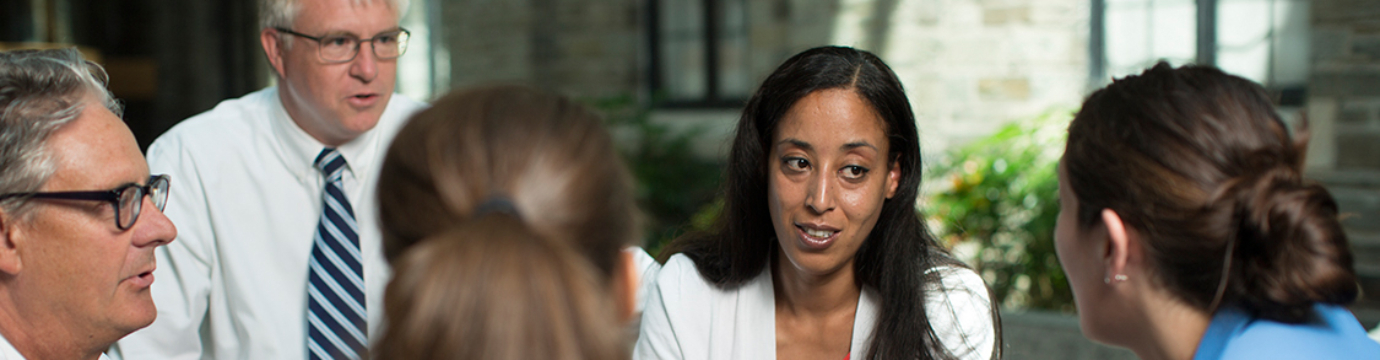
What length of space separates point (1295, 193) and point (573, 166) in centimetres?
88

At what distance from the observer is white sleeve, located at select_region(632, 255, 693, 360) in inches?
79.7

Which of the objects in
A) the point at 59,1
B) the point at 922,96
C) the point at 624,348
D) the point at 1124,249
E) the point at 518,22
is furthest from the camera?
the point at 59,1

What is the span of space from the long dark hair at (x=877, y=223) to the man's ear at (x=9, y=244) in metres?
1.24

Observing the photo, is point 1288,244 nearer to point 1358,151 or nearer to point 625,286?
point 625,286

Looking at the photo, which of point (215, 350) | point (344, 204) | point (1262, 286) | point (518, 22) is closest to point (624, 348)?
point (1262, 286)

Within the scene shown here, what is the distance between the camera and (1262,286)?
1223mm

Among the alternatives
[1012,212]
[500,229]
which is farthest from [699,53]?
[500,229]

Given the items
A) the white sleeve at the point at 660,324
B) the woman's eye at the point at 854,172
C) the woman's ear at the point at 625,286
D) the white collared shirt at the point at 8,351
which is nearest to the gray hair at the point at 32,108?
the white collared shirt at the point at 8,351

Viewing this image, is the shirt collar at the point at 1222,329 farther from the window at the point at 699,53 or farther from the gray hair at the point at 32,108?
the window at the point at 699,53

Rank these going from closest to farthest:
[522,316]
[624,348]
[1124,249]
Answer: [522,316] → [624,348] → [1124,249]

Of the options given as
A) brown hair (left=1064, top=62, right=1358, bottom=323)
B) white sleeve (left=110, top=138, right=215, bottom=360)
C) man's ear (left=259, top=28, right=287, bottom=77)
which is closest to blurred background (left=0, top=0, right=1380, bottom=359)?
brown hair (left=1064, top=62, right=1358, bottom=323)

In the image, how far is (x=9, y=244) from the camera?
1391 mm

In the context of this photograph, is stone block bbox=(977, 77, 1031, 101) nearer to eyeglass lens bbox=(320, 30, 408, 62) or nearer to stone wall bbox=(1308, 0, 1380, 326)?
stone wall bbox=(1308, 0, 1380, 326)

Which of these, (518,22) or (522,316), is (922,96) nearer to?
(518,22)
